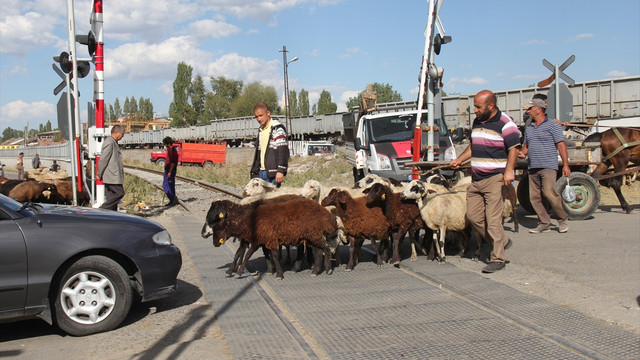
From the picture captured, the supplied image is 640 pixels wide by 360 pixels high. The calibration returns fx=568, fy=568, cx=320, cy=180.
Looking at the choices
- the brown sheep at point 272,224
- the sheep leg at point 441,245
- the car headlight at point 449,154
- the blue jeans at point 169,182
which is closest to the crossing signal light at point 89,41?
the blue jeans at point 169,182

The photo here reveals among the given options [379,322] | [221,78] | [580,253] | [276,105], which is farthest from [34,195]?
[221,78]

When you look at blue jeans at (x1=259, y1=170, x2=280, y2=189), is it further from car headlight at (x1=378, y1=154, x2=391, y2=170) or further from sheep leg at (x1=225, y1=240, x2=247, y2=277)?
car headlight at (x1=378, y1=154, x2=391, y2=170)

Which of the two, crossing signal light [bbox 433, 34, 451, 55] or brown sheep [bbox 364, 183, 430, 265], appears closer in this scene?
brown sheep [bbox 364, 183, 430, 265]

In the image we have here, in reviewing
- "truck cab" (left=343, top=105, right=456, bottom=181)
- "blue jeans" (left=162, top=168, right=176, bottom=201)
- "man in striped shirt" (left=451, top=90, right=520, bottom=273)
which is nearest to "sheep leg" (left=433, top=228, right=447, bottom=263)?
"man in striped shirt" (left=451, top=90, right=520, bottom=273)

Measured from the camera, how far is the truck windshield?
52.1 ft

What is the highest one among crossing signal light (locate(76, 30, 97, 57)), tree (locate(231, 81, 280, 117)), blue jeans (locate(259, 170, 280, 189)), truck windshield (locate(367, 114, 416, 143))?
tree (locate(231, 81, 280, 117))

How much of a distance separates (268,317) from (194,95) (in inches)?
4348

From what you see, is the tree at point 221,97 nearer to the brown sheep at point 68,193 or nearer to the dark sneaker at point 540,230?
the brown sheep at point 68,193

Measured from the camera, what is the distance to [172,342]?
5.17 meters

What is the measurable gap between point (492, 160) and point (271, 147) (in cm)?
331

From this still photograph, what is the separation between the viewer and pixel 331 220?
755 centimetres

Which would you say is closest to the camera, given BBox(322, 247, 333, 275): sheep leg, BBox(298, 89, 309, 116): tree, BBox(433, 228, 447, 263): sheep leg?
BBox(322, 247, 333, 275): sheep leg

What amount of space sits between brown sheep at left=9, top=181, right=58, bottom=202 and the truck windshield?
841cm

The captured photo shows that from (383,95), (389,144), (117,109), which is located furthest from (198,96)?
(389,144)
